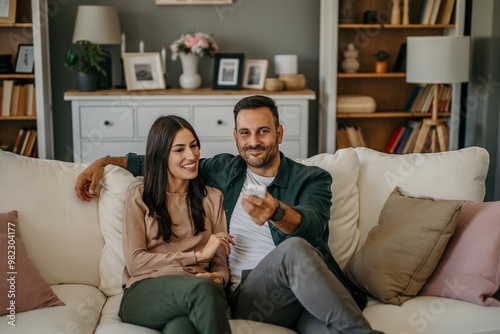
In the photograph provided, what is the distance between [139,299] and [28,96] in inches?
102

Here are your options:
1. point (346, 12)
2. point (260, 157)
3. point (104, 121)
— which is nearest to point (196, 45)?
point (104, 121)

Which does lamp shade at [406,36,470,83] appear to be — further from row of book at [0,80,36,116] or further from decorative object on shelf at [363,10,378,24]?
row of book at [0,80,36,116]

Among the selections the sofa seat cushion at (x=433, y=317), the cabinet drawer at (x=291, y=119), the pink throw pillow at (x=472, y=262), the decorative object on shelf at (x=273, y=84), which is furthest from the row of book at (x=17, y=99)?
the pink throw pillow at (x=472, y=262)

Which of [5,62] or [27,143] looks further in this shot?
[27,143]

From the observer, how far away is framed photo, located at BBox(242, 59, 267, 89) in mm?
4031

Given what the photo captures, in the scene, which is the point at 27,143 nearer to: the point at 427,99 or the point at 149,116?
the point at 149,116

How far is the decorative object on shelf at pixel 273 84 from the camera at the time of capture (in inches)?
155

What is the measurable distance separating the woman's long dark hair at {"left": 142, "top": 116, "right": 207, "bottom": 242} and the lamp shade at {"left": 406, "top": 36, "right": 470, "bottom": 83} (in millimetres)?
Result: 2133

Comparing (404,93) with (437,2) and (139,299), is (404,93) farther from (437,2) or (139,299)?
(139,299)

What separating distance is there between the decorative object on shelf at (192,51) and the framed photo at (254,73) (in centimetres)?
26

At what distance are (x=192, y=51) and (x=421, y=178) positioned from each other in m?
2.14

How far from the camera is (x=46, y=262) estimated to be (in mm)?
2121

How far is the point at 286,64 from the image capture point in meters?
4.08

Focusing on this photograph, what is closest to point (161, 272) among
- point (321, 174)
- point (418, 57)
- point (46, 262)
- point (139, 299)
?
point (139, 299)
